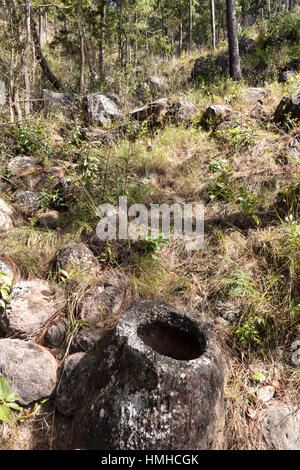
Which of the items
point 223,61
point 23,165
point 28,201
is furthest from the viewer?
point 223,61

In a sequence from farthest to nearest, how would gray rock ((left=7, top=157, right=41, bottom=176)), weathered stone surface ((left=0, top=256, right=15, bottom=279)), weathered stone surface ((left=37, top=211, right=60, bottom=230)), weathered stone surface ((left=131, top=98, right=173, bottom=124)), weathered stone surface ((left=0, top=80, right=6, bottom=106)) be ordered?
weathered stone surface ((left=131, top=98, right=173, bottom=124)) → weathered stone surface ((left=0, top=80, right=6, bottom=106)) → gray rock ((left=7, top=157, right=41, bottom=176)) → weathered stone surface ((left=37, top=211, right=60, bottom=230)) → weathered stone surface ((left=0, top=256, right=15, bottom=279))

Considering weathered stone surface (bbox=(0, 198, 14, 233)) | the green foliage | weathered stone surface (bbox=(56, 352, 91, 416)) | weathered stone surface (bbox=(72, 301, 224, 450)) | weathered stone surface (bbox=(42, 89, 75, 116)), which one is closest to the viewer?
weathered stone surface (bbox=(72, 301, 224, 450))

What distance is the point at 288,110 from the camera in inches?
162

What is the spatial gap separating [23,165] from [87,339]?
3.15m

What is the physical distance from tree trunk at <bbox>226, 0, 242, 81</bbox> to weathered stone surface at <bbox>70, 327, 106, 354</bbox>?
6968mm

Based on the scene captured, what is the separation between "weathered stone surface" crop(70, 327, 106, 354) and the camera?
1978 mm

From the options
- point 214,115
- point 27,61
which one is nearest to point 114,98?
point 27,61

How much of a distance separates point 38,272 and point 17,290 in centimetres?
30

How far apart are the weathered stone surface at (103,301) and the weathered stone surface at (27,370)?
1.38ft

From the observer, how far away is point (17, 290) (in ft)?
7.32

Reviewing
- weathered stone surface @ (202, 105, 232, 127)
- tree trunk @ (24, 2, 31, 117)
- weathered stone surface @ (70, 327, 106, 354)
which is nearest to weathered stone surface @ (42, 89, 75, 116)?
tree trunk @ (24, 2, 31, 117)

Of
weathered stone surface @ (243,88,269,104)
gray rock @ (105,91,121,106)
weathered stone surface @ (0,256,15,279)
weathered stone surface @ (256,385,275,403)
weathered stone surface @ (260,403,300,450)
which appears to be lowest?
weathered stone surface @ (260,403,300,450)

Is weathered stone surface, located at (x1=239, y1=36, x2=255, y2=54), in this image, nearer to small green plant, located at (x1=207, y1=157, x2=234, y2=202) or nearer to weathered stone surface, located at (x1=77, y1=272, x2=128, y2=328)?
small green plant, located at (x1=207, y1=157, x2=234, y2=202)

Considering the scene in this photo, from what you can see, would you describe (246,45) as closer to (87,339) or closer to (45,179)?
(45,179)
